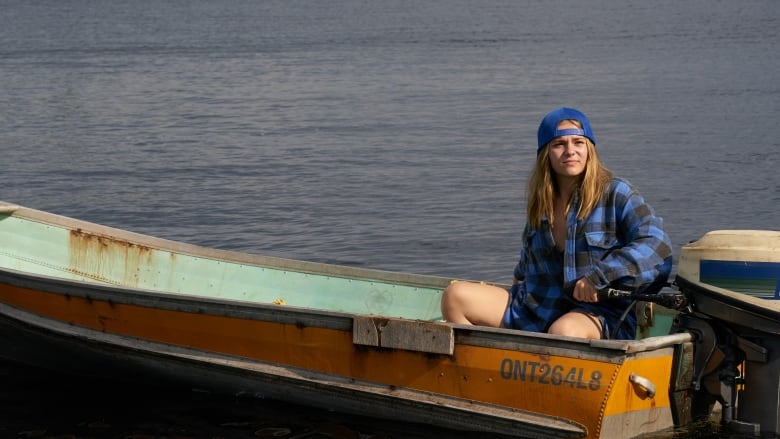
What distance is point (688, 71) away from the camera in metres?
30.8

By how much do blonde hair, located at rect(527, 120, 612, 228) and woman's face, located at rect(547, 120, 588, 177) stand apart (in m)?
0.03

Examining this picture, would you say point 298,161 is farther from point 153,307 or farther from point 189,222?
point 153,307

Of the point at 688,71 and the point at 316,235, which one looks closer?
the point at 316,235

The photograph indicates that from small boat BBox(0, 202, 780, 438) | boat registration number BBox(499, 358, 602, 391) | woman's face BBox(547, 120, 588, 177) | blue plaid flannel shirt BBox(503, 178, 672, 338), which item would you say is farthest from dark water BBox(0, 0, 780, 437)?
woman's face BBox(547, 120, 588, 177)

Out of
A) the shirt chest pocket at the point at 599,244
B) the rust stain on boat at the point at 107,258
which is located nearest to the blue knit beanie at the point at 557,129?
the shirt chest pocket at the point at 599,244

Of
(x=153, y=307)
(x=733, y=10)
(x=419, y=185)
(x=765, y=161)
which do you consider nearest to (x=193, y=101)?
(x=419, y=185)

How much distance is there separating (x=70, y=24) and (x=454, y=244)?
160ft

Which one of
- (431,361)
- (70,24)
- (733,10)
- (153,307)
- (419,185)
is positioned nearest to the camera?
(431,361)

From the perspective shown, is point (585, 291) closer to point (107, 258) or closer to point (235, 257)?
point (235, 257)

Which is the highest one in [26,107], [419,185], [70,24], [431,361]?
[70,24]

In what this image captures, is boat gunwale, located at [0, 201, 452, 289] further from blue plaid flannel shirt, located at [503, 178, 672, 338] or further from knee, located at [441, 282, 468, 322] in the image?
blue plaid flannel shirt, located at [503, 178, 672, 338]

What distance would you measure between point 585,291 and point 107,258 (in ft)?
15.6

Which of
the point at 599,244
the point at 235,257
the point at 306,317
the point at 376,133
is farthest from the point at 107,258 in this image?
the point at 376,133

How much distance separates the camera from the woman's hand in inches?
242
